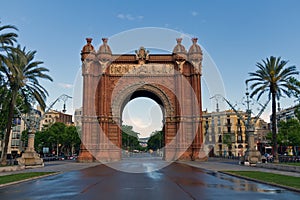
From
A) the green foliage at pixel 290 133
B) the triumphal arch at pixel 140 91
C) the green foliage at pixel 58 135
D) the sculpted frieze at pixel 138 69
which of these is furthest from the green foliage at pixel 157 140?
the sculpted frieze at pixel 138 69

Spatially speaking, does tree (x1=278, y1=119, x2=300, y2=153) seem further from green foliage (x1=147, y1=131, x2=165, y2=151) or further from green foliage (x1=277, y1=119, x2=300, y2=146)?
green foliage (x1=147, y1=131, x2=165, y2=151)

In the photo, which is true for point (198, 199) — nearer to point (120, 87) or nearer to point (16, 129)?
point (120, 87)

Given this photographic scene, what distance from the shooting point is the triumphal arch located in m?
44.5

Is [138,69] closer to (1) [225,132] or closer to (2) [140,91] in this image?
(2) [140,91]

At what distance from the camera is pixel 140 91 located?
49.3m

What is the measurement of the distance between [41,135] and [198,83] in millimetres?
45035

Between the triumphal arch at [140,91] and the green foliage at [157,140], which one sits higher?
the triumphal arch at [140,91]

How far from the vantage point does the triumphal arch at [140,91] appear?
4453 centimetres

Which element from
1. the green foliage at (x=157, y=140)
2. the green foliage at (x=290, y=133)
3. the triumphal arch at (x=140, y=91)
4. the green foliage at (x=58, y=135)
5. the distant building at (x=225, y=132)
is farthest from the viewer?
the green foliage at (x=157, y=140)

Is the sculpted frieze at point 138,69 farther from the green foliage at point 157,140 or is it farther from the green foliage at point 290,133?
the green foliage at point 157,140

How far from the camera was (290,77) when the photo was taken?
34.7 meters

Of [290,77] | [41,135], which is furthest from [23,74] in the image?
[41,135]

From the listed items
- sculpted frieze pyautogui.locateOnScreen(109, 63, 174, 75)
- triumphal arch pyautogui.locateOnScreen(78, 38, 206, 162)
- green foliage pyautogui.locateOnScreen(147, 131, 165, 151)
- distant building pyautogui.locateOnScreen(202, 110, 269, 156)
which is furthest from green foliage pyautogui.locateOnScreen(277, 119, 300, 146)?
green foliage pyautogui.locateOnScreen(147, 131, 165, 151)

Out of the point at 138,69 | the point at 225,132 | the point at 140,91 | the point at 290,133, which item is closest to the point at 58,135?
the point at 140,91
